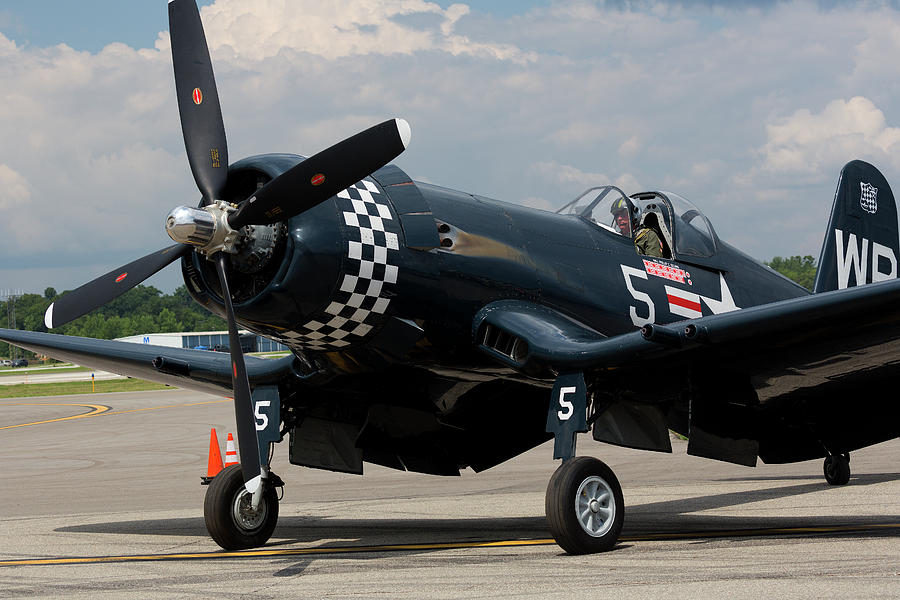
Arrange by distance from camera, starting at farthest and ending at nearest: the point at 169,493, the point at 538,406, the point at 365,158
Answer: the point at 169,493
the point at 538,406
the point at 365,158

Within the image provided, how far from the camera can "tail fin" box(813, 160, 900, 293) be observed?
11477 mm

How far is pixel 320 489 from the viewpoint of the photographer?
50.0 feet

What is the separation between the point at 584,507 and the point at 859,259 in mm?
5453

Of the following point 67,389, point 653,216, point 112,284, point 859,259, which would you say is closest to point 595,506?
point 653,216

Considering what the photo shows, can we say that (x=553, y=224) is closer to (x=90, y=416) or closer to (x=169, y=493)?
(x=169, y=493)

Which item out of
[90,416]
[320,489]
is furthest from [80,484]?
[90,416]

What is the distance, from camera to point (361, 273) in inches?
309

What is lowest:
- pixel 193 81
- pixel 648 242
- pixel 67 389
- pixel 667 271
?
pixel 667 271

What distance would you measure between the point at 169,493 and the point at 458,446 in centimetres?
579

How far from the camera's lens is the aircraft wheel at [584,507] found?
775 cm

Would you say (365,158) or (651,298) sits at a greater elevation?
(365,158)

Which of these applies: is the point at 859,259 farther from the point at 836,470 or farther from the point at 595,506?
the point at 595,506

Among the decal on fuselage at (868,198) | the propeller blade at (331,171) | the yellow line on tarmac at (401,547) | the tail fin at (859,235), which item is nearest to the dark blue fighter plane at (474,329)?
the propeller blade at (331,171)

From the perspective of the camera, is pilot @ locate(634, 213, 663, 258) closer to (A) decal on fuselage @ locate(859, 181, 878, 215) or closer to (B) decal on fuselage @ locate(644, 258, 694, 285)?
(B) decal on fuselage @ locate(644, 258, 694, 285)
